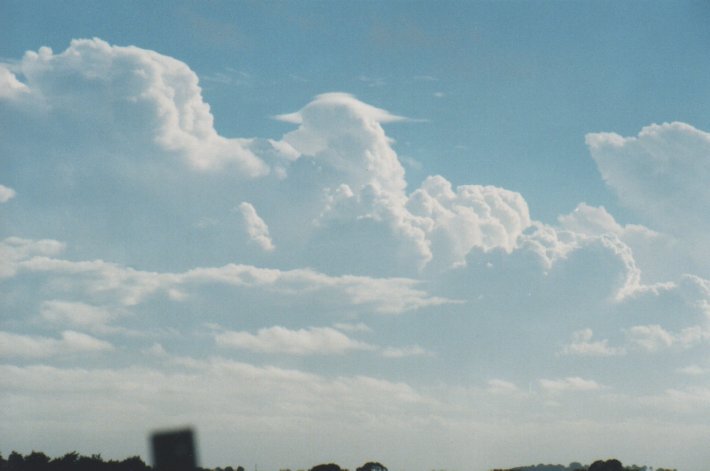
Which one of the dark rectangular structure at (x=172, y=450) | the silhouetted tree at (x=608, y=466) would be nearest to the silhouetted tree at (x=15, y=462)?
the silhouetted tree at (x=608, y=466)

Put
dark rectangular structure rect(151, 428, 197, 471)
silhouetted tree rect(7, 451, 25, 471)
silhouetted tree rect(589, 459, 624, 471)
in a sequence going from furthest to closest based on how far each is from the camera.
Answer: silhouetted tree rect(589, 459, 624, 471) < silhouetted tree rect(7, 451, 25, 471) < dark rectangular structure rect(151, 428, 197, 471)

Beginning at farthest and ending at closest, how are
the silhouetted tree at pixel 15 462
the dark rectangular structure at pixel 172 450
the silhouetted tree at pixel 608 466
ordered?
the silhouetted tree at pixel 608 466, the silhouetted tree at pixel 15 462, the dark rectangular structure at pixel 172 450

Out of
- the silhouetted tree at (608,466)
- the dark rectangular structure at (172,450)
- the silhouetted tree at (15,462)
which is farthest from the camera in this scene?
the silhouetted tree at (608,466)


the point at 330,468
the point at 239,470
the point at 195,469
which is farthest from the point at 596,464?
the point at 195,469

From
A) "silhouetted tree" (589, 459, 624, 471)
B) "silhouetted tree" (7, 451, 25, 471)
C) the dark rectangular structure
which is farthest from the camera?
"silhouetted tree" (589, 459, 624, 471)

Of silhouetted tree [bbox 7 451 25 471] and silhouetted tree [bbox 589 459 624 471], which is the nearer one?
silhouetted tree [bbox 7 451 25 471]

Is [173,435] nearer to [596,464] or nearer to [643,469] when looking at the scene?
[596,464]

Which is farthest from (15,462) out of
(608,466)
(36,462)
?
(608,466)

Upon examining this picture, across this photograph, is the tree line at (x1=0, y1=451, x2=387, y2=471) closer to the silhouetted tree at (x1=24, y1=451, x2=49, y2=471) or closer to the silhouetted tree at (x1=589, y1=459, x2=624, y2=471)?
the silhouetted tree at (x1=24, y1=451, x2=49, y2=471)

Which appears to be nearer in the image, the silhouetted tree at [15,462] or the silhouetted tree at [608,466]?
the silhouetted tree at [15,462]

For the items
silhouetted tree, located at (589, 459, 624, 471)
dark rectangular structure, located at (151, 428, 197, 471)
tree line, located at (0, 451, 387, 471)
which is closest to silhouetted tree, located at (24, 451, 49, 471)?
tree line, located at (0, 451, 387, 471)

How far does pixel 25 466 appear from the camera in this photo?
11856 cm

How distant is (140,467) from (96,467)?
798 centimetres

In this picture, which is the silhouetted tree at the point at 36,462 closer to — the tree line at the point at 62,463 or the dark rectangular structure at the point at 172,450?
the tree line at the point at 62,463
